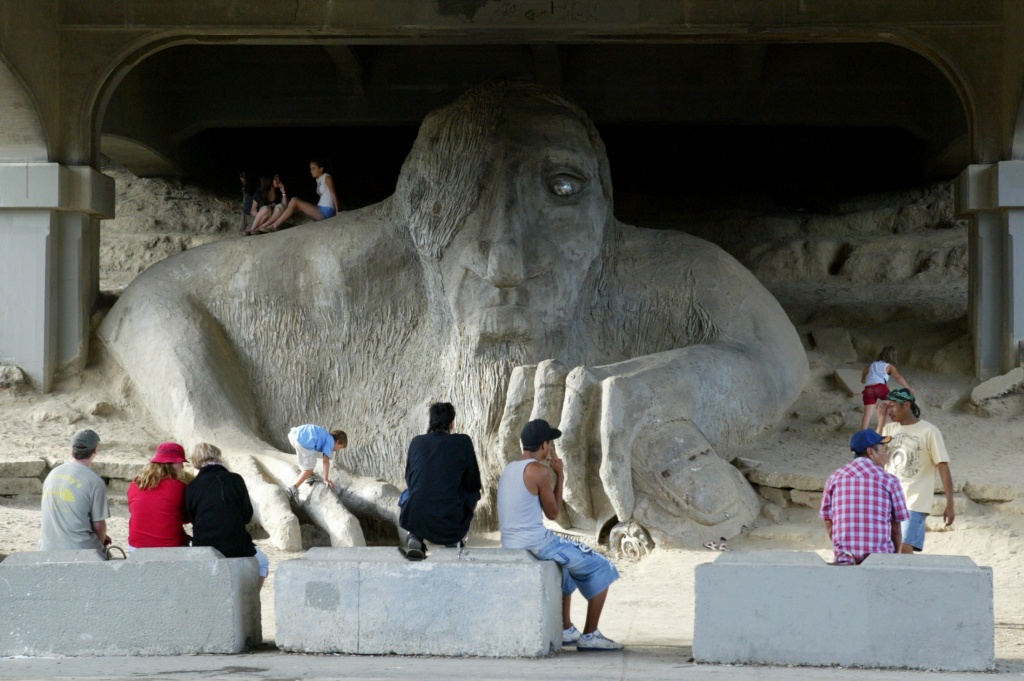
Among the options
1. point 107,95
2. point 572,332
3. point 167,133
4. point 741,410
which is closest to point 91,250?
point 107,95

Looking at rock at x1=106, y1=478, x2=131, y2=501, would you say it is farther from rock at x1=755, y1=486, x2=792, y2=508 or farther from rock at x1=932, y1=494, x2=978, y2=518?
rock at x1=932, y1=494, x2=978, y2=518

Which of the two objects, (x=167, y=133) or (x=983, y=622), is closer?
(x=983, y=622)

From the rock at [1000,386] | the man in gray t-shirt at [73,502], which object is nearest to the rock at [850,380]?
the rock at [1000,386]

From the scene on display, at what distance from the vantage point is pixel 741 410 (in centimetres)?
841

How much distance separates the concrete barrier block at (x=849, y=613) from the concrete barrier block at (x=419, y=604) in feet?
2.01

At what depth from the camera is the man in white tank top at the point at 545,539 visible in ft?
18.5

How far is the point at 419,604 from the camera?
211 inches

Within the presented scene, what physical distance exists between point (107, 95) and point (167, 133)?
2278 millimetres

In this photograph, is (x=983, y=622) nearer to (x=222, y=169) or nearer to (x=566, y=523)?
(x=566, y=523)

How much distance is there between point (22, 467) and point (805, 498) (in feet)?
14.2

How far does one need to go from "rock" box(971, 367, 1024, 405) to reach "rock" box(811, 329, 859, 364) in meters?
1.06

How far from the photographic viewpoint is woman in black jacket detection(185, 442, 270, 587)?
5727 mm

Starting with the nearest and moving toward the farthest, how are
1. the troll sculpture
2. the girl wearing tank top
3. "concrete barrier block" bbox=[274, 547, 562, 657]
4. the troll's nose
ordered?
"concrete barrier block" bbox=[274, 547, 562, 657], the troll sculpture, the troll's nose, the girl wearing tank top

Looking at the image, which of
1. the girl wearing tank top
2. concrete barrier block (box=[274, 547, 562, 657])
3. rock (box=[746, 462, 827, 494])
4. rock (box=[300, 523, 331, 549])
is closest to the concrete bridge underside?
the girl wearing tank top
